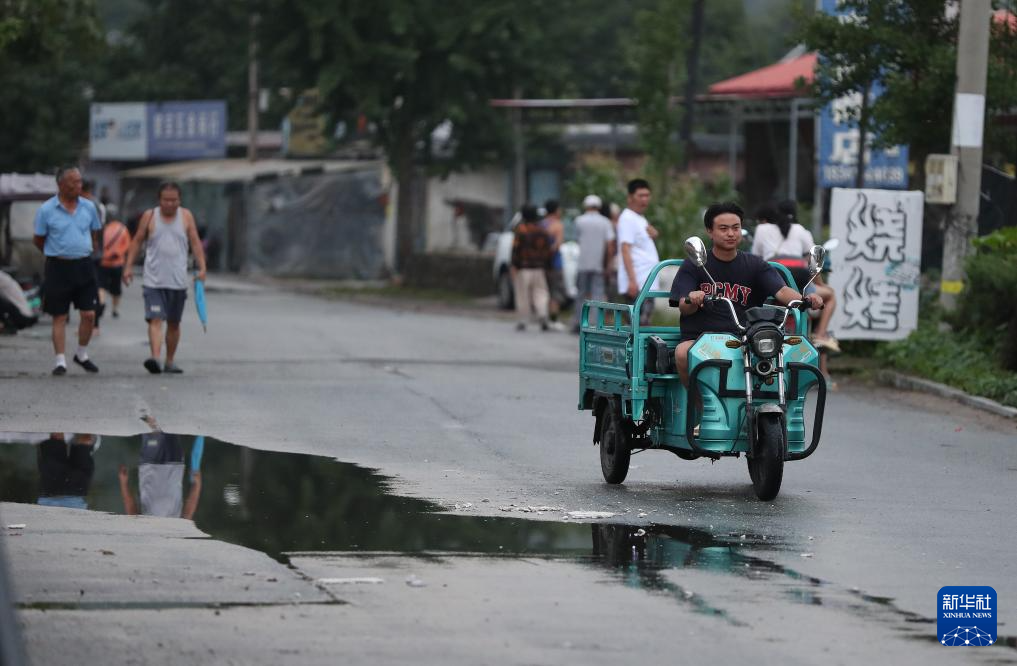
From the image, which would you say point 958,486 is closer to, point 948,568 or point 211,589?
point 948,568

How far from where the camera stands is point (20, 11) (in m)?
24.1

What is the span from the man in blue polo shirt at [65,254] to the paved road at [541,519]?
62 cm

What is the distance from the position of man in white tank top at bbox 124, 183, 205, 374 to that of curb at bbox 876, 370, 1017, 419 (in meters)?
6.90

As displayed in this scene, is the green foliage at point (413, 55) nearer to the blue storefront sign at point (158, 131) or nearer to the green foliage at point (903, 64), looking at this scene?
the green foliage at point (903, 64)

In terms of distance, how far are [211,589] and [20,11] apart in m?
19.1

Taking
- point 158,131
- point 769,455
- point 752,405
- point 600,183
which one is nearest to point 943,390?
point 752,405

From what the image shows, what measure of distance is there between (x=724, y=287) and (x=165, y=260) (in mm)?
7428

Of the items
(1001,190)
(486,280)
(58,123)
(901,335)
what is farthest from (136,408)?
(58,123)

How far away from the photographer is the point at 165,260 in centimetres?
1584

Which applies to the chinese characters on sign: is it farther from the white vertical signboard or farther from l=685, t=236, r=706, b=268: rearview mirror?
the white vertical signboard

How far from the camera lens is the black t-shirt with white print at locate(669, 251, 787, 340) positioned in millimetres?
9789

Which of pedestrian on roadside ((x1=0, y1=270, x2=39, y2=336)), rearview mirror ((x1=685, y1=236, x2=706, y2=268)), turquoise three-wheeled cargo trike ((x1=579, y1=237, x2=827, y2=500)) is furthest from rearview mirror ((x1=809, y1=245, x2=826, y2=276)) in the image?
pedestrian on roadside ((x1=0, y1=270, x2=39, y2=336))

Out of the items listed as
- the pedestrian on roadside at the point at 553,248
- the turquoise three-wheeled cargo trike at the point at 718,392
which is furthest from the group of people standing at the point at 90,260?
the pedestrian on roadside at the point at 553,248

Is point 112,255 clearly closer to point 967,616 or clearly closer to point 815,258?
point 815,258
